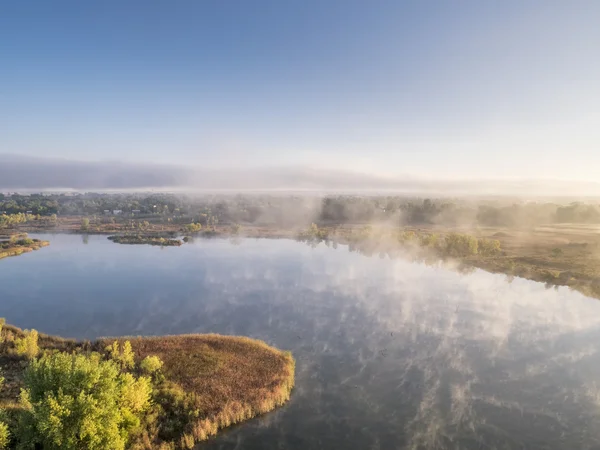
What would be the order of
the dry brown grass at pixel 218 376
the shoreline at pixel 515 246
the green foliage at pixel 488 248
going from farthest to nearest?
1. the green foliage at pixel 488 248
2. the shoreline at pixel 515 246
3. the dry brown grass at pixel 218 376

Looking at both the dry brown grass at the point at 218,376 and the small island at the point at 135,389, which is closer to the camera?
the small island at the point at 135,389

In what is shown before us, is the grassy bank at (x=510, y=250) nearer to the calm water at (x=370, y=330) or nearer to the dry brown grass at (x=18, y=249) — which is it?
the calm water at (x=370, y=330)

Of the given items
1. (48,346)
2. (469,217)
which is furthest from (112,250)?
(469,217)

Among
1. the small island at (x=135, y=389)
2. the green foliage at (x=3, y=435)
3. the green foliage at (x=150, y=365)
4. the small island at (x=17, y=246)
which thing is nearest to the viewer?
the small island at (x=135, y=389)

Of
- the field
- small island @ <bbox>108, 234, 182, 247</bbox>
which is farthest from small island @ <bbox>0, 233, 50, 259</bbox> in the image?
the field

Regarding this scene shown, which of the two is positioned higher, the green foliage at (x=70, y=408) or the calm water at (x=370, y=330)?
the green foliage at (x=70, y=408)

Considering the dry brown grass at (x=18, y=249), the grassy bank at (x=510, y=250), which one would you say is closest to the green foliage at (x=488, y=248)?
the grassy bank at (x=510, y=250)

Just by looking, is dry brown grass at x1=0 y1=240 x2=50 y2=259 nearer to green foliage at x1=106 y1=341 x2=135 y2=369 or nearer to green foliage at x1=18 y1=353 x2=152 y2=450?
green foliage at x1=106 y1=341 x2=135 y2=369

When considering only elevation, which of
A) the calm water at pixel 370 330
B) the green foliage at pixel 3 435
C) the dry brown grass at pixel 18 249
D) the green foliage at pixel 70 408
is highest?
the green foliage at pixel 70 408
